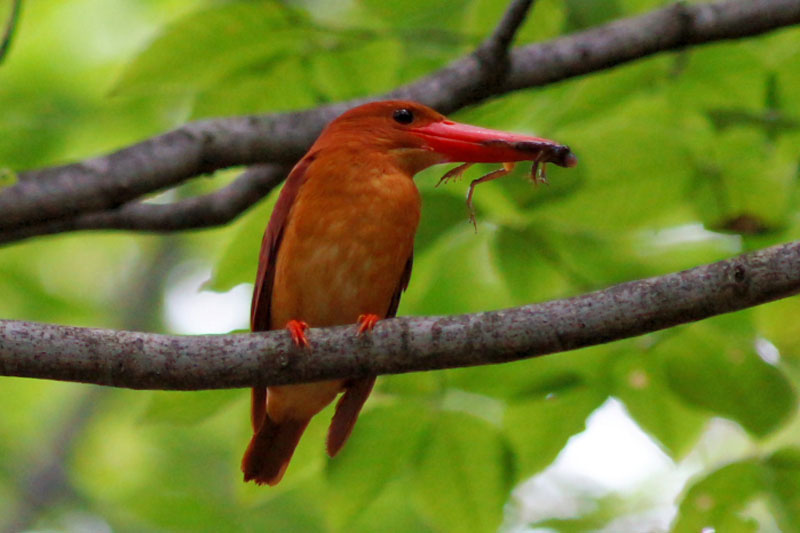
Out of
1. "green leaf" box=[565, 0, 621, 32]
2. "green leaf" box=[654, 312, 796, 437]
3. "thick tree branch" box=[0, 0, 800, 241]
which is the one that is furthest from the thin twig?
"green leaf" box=[654, 312, 796, 437]

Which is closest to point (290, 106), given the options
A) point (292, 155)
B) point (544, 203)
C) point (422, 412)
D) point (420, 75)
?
point (292, 155)

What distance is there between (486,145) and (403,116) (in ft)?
1.81

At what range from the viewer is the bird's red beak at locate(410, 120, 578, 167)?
2920 mm

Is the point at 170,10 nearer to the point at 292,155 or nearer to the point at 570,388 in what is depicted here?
the point at 292,155

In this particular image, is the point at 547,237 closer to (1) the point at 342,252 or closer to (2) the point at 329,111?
(1) the point at 342,252

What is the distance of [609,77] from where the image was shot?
11.6 feet

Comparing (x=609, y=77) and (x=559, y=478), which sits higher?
(x=609, y=77)

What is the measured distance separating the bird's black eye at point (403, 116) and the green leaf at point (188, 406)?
51.4 inches

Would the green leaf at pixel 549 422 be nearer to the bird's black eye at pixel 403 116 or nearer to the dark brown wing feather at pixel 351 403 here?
the dark brown wing feather at pixel 351 403

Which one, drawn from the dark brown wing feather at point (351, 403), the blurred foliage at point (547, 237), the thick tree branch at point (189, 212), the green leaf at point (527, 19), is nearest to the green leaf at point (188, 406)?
the blurred foliage at point (547, 237)

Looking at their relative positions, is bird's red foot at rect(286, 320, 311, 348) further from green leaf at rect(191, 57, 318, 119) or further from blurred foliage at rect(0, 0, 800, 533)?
green leaf at rect(191, 57, 318, 119)

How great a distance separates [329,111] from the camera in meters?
3.52

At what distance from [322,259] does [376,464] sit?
2.78ft

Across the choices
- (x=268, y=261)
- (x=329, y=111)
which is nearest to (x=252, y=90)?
(x=329, y=111)
